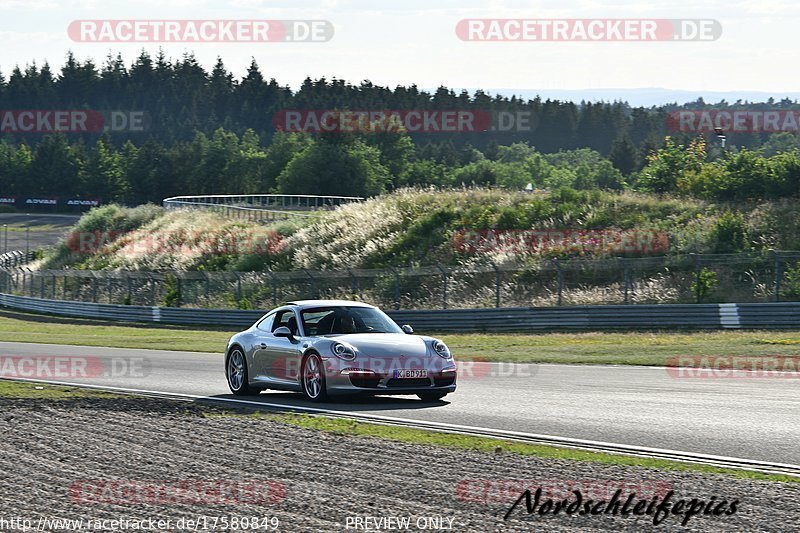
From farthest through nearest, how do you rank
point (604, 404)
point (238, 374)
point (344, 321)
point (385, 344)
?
point (238, 374) < point (344, 321) < point (385, 344) < point (604, 404)

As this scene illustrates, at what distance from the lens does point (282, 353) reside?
15312mm

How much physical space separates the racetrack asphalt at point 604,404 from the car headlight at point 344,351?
24.3 inches

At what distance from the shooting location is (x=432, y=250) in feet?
150

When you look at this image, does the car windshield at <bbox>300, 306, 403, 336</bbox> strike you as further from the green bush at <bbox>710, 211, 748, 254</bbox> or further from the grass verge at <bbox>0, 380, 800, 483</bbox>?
the green bush at <bbox>710, 211, 748, 254</bbox>

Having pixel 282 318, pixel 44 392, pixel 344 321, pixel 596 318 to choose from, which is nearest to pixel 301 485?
pixel 344 321

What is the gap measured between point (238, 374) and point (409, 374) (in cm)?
310

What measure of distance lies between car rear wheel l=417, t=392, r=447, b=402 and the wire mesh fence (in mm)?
17896

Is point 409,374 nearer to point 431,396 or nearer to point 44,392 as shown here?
point 431,396

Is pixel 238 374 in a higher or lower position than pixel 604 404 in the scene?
higher

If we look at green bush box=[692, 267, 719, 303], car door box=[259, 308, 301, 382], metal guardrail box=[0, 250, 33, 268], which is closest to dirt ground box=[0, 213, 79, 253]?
metal guardrail box=[0, 250, 33, 268]

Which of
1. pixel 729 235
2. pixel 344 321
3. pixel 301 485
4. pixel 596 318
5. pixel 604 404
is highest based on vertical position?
pixel 729 235

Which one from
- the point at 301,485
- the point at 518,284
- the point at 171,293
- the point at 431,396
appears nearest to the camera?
the point at 301,485

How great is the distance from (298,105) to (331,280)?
14190 cm

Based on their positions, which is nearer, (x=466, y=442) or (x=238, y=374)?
(x=466, y=442)
